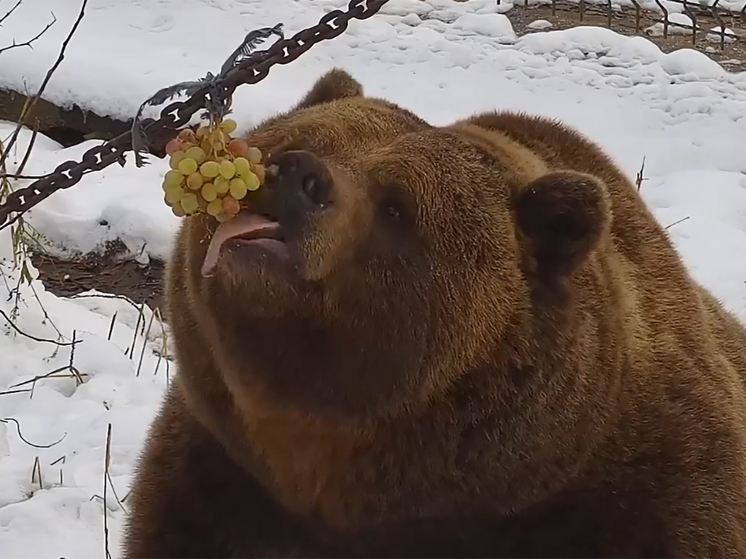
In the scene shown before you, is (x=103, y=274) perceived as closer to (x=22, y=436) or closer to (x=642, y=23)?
(x=22, y=436)

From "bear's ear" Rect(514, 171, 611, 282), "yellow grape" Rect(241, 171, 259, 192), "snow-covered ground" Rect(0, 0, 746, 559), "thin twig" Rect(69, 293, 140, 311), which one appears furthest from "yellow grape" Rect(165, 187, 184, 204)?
"thin twig" Rect(69, 293, 140, 311)

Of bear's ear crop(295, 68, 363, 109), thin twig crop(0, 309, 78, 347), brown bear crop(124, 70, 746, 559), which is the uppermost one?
bear's ear crop(295, 68, 363, 109)

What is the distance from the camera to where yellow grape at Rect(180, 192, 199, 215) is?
175 centimetres

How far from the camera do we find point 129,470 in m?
3.99

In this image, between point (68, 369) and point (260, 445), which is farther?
point (68, 369)

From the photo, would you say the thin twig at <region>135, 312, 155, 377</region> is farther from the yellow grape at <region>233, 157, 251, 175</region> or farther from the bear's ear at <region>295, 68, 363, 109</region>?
the yellow grape at <region>233, 157, 251, 175</region>

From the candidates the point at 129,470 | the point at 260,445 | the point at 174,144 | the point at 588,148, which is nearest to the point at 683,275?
the point at 588,148

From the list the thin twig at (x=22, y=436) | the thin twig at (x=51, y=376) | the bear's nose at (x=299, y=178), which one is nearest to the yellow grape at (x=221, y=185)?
the bear's nose at (x=299, y=178)

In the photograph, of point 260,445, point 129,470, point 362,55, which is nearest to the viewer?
point 260,445

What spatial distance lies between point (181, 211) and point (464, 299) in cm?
68

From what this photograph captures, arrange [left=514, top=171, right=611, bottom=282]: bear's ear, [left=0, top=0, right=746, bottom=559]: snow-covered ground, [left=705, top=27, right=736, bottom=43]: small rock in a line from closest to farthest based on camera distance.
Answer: [left=514, top=171, right=611, bottom=282]: bear's ear, [left=0, top=0, right=746, bottom=559]: snow-covered ground, [left=705, top=27, right=736, bottom=43]: small rock

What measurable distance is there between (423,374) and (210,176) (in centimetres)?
67

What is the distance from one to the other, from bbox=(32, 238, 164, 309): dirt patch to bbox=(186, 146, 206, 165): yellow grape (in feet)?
13.6

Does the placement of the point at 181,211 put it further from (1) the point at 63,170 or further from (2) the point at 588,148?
(2) the point at 588,148
